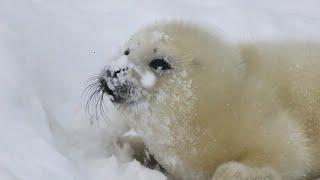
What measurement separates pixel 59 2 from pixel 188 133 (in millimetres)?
1879

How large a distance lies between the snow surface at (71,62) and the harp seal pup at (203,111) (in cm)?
17

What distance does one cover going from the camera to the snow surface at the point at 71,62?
2494 mm

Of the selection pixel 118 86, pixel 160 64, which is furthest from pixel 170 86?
pixel 118 86

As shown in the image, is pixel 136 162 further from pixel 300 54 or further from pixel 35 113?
pixel 300 54

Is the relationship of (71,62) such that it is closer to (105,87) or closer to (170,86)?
(105,87)

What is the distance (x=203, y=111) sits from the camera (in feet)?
9.43

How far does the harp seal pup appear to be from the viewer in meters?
2.84

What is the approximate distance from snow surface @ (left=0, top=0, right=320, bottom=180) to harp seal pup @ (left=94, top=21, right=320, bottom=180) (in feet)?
0.55

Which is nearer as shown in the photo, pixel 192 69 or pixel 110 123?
pixel 192 69

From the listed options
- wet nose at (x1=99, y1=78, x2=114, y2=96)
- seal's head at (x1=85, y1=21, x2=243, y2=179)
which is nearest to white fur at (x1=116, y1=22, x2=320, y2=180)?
seal's head at (x1=85, y1=21, x2=243, y2=179)

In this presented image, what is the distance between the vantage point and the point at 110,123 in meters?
3.18

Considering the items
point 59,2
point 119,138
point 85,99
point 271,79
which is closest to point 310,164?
point 271,79

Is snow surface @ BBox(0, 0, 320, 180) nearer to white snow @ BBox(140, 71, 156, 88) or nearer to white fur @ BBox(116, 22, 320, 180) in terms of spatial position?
white fur @ BBox(116, 22, 320, 180)

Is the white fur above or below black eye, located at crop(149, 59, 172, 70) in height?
below
